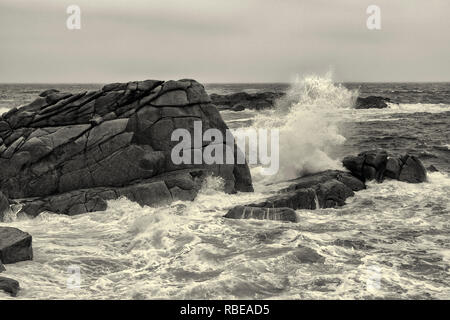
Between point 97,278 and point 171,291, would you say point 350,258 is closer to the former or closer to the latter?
point 171,291

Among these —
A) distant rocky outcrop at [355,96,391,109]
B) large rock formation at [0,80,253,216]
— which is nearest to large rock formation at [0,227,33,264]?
large rock formation at [0,80,253,216]

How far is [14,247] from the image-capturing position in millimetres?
10523

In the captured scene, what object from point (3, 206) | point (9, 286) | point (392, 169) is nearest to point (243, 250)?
point (9, 286)

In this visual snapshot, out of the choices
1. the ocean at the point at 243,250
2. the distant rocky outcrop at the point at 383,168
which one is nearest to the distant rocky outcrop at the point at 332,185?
the distant rocky outcrop at the point at 383,168

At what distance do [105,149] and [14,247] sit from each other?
23.2ft

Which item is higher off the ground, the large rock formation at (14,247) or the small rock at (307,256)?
the large rock formation at (14,247)

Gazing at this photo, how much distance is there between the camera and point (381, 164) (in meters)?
19.4

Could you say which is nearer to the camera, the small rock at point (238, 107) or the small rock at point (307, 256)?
the small rock at point (307, 256)

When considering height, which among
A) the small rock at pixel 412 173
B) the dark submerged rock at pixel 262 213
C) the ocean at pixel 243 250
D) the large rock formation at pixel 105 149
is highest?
the large rock formation at pixel 105 149

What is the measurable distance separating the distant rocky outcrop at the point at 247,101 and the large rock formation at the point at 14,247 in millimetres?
54995

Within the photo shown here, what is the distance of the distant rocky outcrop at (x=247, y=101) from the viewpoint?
66938mm

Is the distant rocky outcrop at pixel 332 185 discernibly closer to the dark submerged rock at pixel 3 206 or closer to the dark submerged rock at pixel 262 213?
the dark submerged rock at pixel 262 213

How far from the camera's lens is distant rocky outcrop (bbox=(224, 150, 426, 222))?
46.6 ft

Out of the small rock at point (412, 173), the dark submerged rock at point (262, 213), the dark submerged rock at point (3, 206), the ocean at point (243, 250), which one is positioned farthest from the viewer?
the small rock at point (412, 173)
